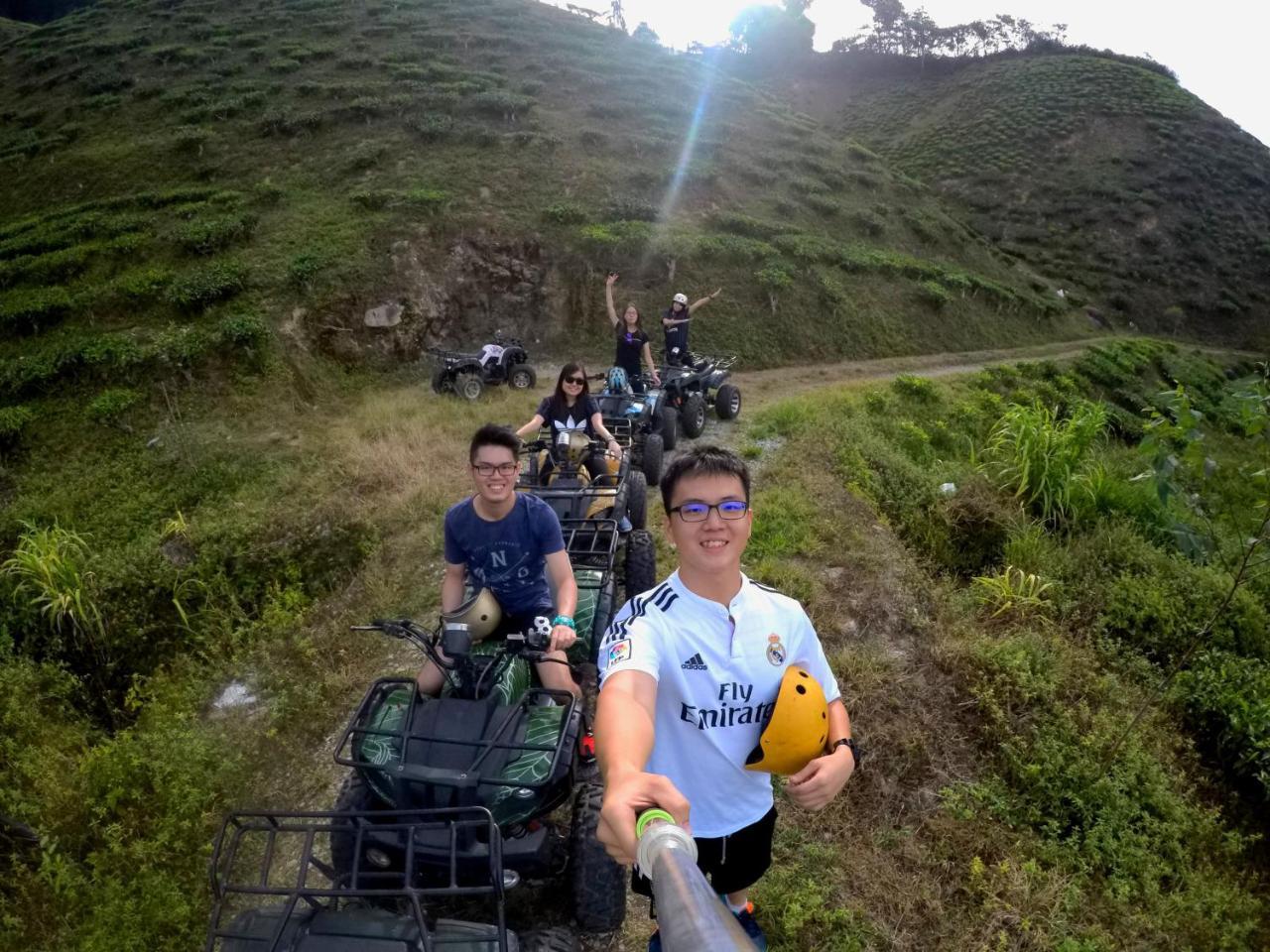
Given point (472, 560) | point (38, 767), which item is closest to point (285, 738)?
point (38, 767)

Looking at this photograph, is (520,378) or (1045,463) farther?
(520,378)

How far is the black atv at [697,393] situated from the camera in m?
9.67

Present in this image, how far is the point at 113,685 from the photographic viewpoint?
6.00m

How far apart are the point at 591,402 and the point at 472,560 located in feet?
9.31

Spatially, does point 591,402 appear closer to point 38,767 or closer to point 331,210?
point 38,767

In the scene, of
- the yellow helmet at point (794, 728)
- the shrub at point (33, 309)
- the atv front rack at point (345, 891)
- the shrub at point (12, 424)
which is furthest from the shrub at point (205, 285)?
the yellow helmet at point (794, 728)

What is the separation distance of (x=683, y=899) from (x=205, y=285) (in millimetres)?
15286

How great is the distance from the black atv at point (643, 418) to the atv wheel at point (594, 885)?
471cm

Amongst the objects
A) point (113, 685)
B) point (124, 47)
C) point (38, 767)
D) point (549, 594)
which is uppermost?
point (124, 47)

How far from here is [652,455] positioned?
7617 millimetres

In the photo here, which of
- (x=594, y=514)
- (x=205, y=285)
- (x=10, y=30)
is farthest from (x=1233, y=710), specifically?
(x=10, y=30)

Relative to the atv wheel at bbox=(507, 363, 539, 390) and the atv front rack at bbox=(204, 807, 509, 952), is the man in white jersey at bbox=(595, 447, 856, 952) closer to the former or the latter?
the atv front rack at bbox=(204, 807, 509, 952)

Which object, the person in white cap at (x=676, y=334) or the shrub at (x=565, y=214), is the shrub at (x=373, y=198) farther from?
the person in white cap at (x=676, y=334)

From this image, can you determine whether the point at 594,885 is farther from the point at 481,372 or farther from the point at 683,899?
the point at 481,372
